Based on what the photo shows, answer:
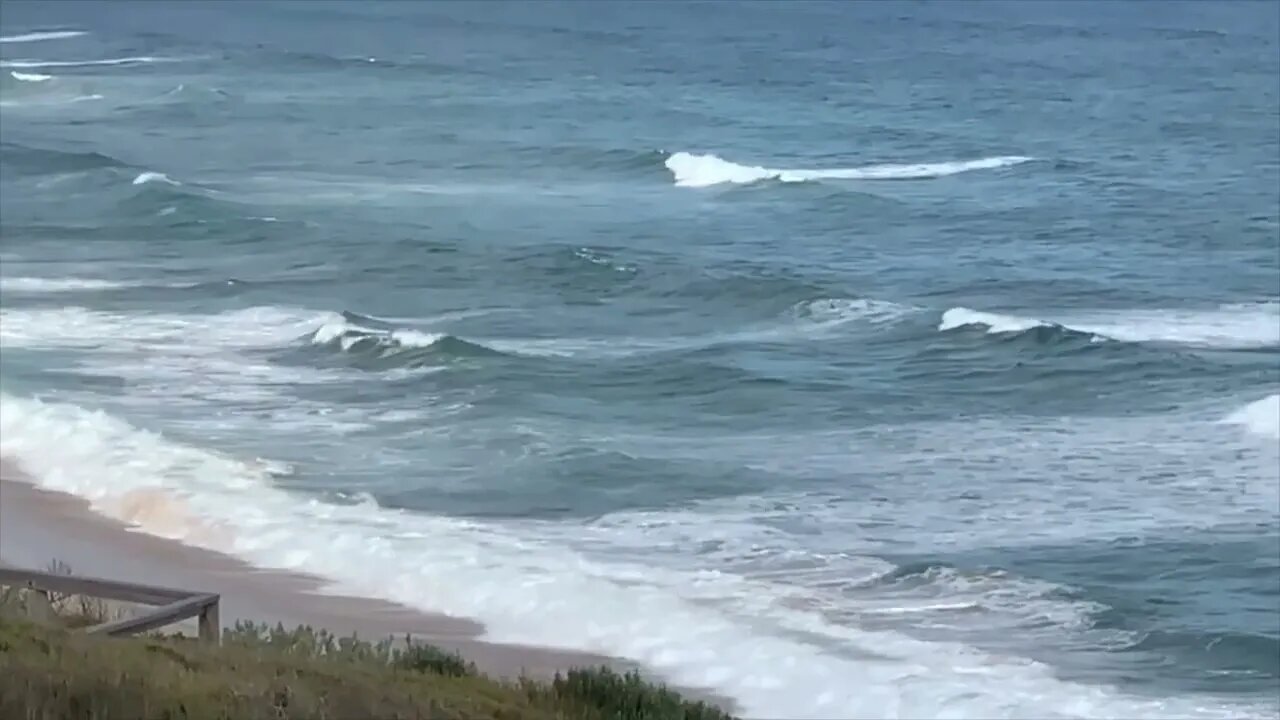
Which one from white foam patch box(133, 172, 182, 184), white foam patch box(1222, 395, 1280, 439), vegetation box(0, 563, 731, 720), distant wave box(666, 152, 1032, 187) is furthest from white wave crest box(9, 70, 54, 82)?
→ vegetation box(0, 563, 731, 720)

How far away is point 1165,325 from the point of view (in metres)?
30.1

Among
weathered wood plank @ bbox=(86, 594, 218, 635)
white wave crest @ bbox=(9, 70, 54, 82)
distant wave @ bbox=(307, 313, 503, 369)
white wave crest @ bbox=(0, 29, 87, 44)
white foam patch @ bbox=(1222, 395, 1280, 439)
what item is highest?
white wave crest @ bbox=(0, 29, 87, 44)

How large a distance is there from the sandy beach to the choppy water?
31 centimetres

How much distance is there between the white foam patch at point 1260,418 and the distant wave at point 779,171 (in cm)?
2253

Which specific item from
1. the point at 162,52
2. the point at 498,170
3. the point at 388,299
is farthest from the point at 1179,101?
the point at 388,299

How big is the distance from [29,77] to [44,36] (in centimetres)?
2005

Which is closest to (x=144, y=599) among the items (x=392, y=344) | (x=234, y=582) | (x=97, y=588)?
(x=97, y=588)

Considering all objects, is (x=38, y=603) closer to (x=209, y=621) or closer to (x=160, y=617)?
(x=209, y=621)

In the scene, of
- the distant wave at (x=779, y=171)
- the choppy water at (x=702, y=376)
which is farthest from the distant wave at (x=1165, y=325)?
the distant wave at (x=779, y=171)

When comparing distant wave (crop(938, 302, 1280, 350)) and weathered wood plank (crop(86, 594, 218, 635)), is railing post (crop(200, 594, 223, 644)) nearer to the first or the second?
weathered wood plank (crop(86, 594, 218, 635))

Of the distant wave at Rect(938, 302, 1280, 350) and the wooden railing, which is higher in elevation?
the distant wave at Rect(938, 302, 1280, 350)

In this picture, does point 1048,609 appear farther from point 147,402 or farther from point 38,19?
point 38,19

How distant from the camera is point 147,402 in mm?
22625

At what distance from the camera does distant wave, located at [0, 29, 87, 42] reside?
259ft
